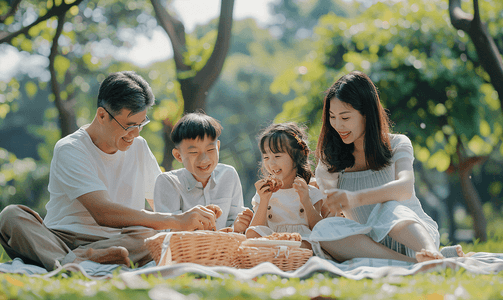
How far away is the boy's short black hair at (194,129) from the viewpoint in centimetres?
302

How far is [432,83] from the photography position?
5406mm

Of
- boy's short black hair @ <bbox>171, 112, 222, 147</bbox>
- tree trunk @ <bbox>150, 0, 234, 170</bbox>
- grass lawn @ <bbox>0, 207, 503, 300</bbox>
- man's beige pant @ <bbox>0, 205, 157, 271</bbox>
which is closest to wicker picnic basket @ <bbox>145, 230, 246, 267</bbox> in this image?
grass lawn @ <bbox>0, 207, 503, 300</bbox>

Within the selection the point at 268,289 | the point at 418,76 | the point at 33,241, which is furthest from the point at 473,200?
the point at 33,241

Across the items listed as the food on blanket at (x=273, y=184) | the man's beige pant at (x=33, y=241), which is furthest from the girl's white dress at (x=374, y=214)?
the man's beige pant at (x=33, y=241)

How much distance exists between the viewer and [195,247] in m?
2.28

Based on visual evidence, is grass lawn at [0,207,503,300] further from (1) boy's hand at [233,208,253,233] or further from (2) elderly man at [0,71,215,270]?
(1) boy's hand at [233,208,253,233]

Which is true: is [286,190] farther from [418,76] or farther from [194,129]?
[418,76]

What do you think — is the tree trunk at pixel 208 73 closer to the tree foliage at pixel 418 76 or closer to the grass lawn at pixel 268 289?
the tree foliage at pixel 418 76

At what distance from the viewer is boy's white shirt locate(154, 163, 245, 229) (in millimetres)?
3062

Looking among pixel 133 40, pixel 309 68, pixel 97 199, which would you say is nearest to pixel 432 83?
pixel 309 68

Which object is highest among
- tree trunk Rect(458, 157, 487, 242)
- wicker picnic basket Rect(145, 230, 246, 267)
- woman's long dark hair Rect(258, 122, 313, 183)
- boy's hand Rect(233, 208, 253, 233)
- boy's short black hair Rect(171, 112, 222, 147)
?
boy's short black hair Rect(171, 112, 222, 147)

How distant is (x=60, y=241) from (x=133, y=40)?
8549 mm

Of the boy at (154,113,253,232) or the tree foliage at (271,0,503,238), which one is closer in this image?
the boy at (154,113,253,232)

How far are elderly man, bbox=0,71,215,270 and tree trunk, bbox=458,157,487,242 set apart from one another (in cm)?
471
